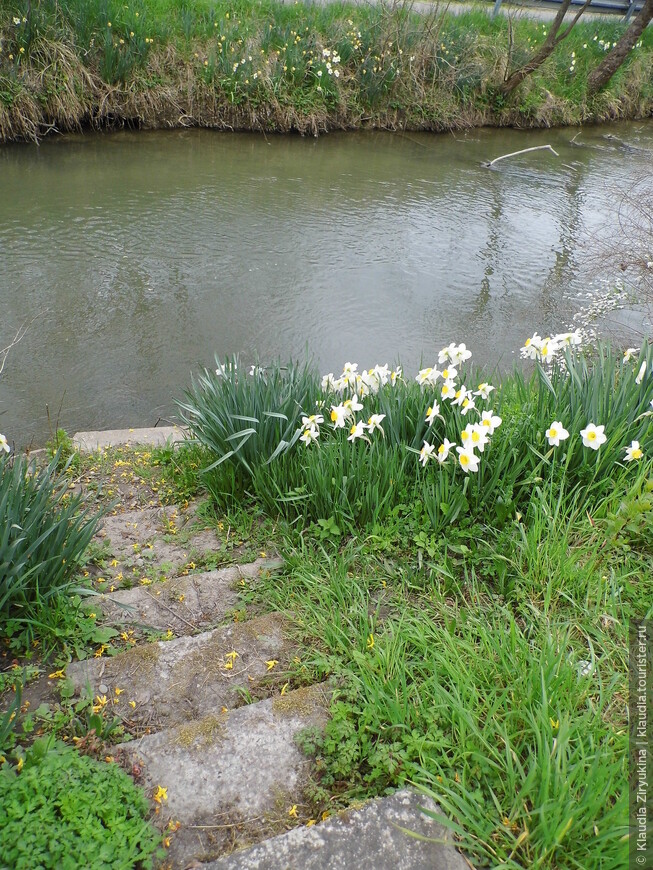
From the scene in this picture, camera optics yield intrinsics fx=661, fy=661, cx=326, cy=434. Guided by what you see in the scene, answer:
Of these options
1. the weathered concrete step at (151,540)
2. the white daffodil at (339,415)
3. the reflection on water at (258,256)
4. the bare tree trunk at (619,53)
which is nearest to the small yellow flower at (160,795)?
the weathered concrete step at (151,540)

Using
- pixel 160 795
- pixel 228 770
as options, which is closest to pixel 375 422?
pixel 228 770

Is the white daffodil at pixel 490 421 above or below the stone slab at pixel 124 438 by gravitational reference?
above

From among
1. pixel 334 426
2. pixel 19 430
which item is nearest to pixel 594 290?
pixel 334 426

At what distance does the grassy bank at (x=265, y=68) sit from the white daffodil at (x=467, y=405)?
852 centimetres

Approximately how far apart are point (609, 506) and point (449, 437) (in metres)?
0.70

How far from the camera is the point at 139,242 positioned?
6.95 meters

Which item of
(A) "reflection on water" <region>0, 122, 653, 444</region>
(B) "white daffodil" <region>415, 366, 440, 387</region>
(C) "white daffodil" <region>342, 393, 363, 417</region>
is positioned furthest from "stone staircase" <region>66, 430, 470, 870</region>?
(A) "reflection on water" <region>0, 122, 653, 444</region>

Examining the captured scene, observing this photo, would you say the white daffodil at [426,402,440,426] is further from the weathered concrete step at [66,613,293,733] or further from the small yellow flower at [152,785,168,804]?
the small yellow flower at [152,785,168,804]

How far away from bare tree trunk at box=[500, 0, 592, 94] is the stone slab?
33.9ft

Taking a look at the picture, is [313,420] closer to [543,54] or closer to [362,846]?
[362,846]

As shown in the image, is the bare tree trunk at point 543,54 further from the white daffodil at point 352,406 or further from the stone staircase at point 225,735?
the stone staircase at point 225,735

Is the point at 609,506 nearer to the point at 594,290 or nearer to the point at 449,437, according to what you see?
the point at 449,437

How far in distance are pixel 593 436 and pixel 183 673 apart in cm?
174

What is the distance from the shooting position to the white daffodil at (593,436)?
257cm
